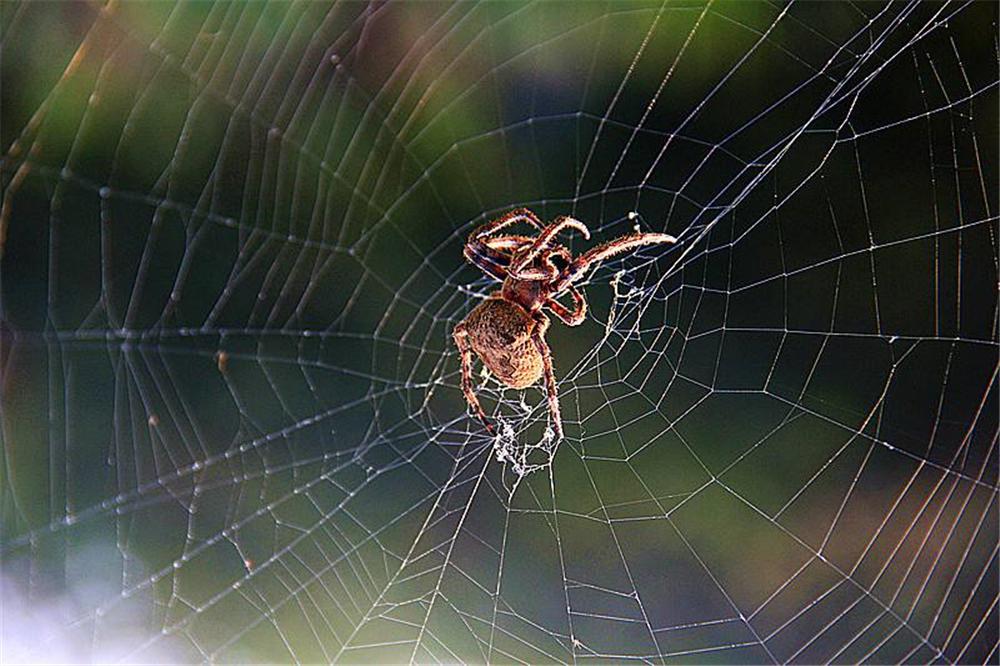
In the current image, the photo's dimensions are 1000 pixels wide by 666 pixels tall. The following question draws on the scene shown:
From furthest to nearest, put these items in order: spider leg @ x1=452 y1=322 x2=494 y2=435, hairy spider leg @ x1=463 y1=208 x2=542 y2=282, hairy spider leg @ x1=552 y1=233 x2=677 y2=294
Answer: spider leg @ x1=452 y1=322 x2=494 y2=435, hairy spider leg @ x1=463 y1=208 x2=542 y2=282, hairy spider leg @ x1=552 y1=233 x2=677 y2=294

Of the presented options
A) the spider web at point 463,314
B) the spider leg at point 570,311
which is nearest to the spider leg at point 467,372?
the spider web at point 463,314

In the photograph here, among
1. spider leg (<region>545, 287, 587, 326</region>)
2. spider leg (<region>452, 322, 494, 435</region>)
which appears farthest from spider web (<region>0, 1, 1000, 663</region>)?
spider leg (<region>545, 287, 587, 326</region>)

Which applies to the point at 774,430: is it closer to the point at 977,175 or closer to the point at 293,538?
the point at 977,175

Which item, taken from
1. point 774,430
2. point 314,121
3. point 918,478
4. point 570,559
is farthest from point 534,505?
point 314,121

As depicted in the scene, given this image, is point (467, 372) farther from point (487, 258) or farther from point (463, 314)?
point (463, 314)

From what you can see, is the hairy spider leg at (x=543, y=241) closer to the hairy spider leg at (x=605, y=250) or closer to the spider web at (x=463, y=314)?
the hairy spider leg at (x=605, y=250)

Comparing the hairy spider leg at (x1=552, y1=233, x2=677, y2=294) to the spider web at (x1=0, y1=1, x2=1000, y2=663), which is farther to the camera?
the spider web at (x1=0, y1=1, x2=1000, y2=663)

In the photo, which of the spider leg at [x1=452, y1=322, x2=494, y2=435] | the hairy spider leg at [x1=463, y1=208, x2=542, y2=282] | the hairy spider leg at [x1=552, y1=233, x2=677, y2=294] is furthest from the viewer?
the spider leg at [x1=452, y1=322, x2=494, y2=435]

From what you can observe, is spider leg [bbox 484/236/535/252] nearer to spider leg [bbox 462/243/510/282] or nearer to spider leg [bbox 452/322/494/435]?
spider leg [bbox 462/243/510/282]

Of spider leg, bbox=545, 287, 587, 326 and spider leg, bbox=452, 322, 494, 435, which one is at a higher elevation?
spider leg, bbox=545, 287, 587, 326
